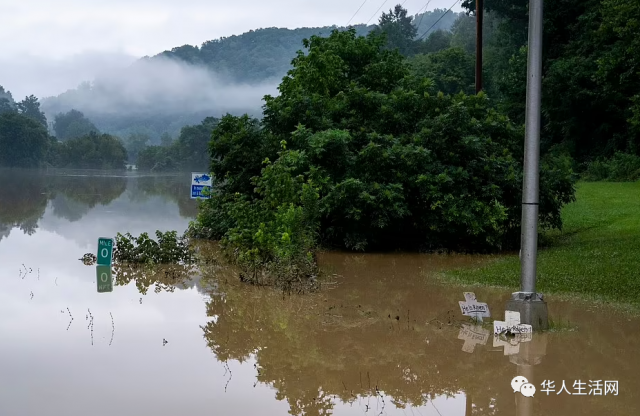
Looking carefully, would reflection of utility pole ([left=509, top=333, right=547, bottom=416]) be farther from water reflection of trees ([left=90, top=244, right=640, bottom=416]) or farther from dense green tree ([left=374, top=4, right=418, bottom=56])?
dense green tree ([left=374, top=4, right=418, bottom=56])

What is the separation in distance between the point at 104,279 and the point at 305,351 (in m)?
7.29

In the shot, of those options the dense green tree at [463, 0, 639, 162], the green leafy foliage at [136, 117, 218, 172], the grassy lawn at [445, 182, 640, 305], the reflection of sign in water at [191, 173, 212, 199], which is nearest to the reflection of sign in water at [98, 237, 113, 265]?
the reflection of sign in water at [191, 173, 212, 199]

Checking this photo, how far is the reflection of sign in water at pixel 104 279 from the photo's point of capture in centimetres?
1427

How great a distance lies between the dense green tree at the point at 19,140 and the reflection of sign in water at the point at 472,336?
408 feet

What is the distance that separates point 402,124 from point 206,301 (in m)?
10.3

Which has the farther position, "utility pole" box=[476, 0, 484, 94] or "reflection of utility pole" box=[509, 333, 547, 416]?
"utility pole" box=[476, 0, 484, 94]

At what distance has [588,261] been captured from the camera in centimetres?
1630

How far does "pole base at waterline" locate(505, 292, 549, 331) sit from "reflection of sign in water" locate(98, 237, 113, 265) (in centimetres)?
982

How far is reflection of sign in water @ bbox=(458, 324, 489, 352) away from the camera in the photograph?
9.73m

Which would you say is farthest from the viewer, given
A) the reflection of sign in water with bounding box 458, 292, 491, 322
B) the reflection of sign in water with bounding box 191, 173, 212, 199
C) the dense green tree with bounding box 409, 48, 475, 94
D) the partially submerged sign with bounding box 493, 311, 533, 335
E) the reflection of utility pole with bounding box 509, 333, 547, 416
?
the dense green tree with bounding box 409, 48, 475, 94

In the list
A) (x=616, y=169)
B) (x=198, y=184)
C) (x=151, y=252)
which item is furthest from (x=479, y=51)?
(x=616, y=169)

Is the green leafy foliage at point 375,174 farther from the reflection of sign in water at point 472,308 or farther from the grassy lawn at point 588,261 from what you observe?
the reflection of sign in water at point 472,308

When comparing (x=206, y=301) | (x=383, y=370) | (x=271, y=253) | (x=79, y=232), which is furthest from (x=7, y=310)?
(x=79, y=232)

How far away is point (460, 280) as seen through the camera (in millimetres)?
15109
